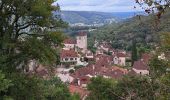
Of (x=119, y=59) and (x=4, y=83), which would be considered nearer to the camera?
(x=4, y=83)

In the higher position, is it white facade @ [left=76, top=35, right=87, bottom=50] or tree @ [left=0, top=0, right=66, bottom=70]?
tree @ [left=0, top=0, right=66, bottom=70]

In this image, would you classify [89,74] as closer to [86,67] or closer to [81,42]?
[86,67]

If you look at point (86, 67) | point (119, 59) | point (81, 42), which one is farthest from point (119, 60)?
point (81, 42)

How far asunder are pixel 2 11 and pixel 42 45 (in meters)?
1.49

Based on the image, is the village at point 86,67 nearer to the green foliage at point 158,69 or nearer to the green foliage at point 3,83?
the green foliage at point 158,69

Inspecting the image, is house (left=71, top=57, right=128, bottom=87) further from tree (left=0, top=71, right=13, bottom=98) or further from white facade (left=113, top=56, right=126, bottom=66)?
tree (left=0, top=71, right=13, bottom=98)

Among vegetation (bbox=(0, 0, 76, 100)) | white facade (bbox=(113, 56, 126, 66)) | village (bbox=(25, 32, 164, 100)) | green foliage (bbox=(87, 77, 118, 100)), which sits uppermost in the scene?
vegetation (bbox=(0, 0, 76, 100))

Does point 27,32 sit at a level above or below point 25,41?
above

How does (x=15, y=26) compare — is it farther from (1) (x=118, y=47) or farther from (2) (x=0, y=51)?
(1) (x=118, y=47)

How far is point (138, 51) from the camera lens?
94250 mm

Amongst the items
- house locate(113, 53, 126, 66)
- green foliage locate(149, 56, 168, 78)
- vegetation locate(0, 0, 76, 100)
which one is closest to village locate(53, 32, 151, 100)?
house locate(113, 53, 126, 66)

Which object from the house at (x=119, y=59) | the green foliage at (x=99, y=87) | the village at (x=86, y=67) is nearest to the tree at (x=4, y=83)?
the green foliage at (x=99, y=87)

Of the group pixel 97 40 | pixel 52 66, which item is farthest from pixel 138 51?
pixel 52 66

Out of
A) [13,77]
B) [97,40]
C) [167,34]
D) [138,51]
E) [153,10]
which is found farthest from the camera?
[97,40]
